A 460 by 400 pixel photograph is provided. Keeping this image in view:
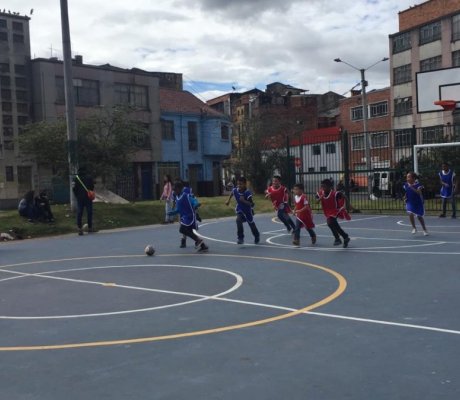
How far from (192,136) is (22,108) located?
15.4m

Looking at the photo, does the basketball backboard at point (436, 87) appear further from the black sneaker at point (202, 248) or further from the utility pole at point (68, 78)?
the utility pole at point (68, 78)

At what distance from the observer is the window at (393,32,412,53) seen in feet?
167

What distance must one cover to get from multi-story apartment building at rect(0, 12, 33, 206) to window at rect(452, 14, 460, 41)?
1245 inches

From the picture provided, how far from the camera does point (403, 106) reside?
5175cm

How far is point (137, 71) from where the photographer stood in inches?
1711

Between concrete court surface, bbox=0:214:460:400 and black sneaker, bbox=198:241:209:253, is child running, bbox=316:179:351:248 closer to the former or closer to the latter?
concrete court surface, bbox=0:214:460:400

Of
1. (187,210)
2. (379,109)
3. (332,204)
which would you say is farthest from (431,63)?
(187,210)

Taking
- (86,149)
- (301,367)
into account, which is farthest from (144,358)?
(86,149)

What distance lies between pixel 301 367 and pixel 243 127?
115 feet

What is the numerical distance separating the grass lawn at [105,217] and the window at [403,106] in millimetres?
28628

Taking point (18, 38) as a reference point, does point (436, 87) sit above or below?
below

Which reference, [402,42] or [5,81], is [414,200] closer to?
[5,81]

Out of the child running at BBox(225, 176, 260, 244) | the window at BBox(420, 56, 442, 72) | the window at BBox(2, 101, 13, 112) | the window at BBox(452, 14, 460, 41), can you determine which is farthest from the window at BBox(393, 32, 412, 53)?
the child running at BBox(225, 176, 260, 244)

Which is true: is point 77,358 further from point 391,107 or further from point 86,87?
point 391,107
